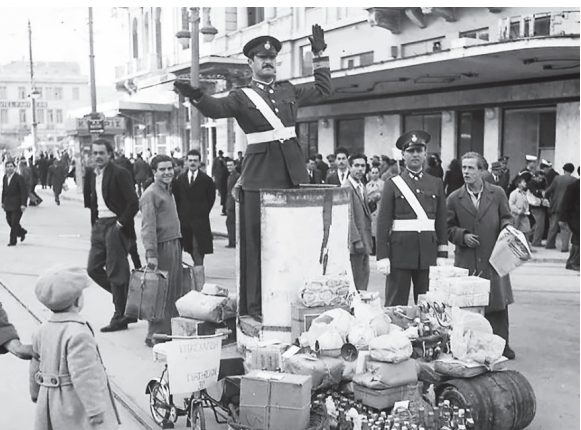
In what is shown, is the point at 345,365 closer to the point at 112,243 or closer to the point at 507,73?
the point at 112,243

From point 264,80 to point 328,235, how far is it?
1.36 m

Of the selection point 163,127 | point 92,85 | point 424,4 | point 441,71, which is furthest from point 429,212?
point 163,127

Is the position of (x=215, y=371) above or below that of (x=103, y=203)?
below

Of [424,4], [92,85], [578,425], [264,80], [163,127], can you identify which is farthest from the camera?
[163,127]

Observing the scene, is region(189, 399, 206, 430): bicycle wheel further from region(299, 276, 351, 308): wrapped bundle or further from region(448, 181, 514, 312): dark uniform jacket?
region(448, 181, 514, 312): dark uniform jacket

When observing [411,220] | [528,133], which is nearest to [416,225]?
[411,220]

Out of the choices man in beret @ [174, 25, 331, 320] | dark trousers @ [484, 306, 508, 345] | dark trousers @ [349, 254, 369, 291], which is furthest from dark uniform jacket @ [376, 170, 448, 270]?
dark trousers @ [349, 254, 369, 291]

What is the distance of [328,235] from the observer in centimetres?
596

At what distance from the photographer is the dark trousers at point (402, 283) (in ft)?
23.4

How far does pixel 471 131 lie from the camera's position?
21.5 metres

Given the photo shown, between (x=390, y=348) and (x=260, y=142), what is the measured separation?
202cm

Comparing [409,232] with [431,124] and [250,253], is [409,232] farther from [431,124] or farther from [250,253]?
[431,124]

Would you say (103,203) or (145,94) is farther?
(145,94)

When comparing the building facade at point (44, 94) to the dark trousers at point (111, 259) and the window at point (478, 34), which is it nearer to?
the window at point (478, 34)
